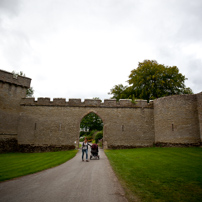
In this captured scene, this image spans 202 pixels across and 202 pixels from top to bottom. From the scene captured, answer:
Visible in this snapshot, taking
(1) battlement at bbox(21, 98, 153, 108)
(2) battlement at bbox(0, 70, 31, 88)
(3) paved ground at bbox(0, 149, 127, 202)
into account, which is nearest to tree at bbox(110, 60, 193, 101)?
(1) battlement at bbox(21, 98, 153, 108)

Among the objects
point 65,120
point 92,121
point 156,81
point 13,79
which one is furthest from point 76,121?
point 92,121

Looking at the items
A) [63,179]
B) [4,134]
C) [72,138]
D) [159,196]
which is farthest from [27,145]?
[159,196]

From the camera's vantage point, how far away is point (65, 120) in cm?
1767

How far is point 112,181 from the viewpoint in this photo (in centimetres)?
537

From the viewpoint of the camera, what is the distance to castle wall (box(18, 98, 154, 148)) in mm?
17297

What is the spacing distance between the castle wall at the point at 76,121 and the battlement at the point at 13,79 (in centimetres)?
212

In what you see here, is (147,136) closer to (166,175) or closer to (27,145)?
(166,175)

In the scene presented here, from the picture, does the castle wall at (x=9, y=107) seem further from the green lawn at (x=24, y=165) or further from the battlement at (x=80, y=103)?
the green lawn at (x=24, y=165)

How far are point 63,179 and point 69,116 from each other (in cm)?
1234

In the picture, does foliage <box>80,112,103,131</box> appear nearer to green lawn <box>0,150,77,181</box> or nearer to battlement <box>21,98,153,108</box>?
battlement <box>21,98,153,108</box>

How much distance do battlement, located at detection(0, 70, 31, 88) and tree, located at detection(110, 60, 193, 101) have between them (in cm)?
1614

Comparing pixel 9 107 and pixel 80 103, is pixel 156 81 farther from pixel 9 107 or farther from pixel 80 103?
pixel 9 107

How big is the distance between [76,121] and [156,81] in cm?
1556

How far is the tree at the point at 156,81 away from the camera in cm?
Result: 2467
